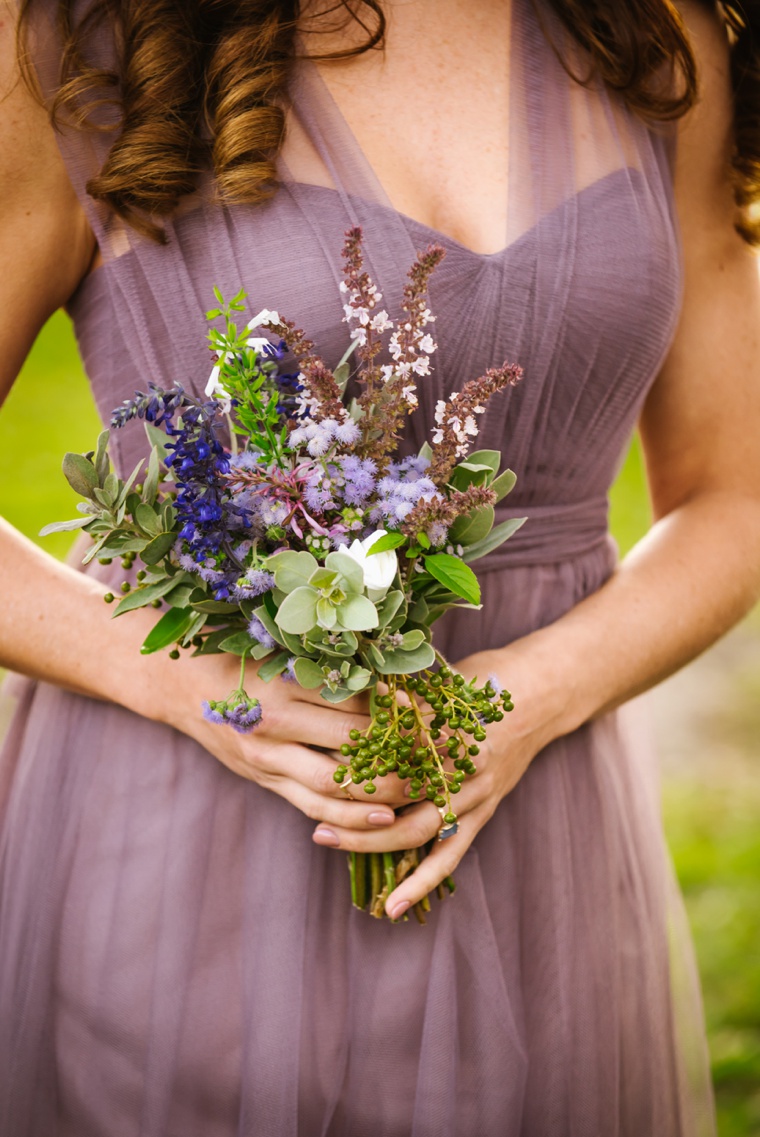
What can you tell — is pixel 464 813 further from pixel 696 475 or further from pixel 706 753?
pixel 706 753

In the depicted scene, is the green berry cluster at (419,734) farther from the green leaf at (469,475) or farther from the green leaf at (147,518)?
the green leaf at (147,518)

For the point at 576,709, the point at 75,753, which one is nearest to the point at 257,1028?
the point at 75,753

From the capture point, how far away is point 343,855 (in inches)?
55.1

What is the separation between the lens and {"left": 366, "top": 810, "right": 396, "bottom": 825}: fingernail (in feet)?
3.96

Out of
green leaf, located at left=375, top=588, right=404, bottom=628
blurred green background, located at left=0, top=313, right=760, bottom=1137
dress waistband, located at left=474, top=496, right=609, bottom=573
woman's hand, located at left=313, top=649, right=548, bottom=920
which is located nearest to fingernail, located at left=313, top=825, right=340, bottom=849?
woman's hand, located at left=313, top=649, right=548, bottom=920

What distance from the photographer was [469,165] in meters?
1.44

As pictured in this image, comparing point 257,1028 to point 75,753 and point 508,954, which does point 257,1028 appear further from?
point 75,753

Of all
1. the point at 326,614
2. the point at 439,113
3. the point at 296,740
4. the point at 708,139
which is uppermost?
the point at 708,139

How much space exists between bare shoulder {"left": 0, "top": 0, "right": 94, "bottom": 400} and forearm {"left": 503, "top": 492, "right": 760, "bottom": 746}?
0.83 meters

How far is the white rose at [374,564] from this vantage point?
0.97 metres

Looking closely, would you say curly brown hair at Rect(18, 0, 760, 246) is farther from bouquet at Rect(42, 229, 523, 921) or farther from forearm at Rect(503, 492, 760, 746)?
forearm at Rect(503, 492, 760, 746)

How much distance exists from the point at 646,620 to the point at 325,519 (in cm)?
73

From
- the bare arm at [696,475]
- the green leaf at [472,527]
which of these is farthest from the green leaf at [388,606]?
the bare arm at [696,475]

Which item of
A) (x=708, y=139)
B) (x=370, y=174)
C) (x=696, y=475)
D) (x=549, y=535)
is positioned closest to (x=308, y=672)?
(x=549, y=535)
